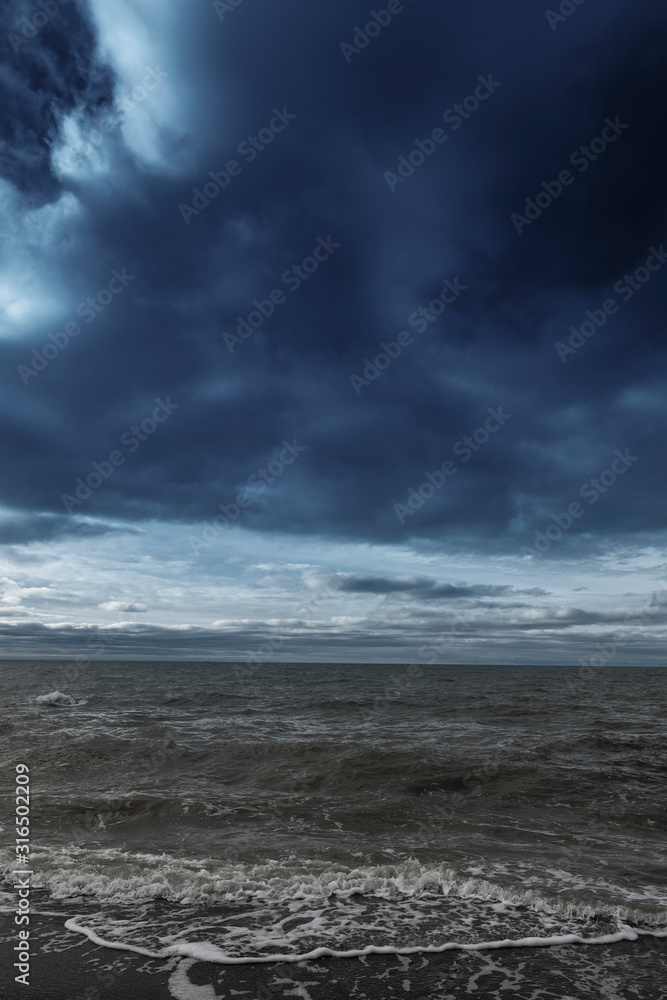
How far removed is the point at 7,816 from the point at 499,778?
13612 mm

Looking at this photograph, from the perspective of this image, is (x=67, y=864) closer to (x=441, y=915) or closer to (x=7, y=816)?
(x=7, y=816)

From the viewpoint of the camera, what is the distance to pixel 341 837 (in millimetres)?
11656

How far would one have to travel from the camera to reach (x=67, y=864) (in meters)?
9.74

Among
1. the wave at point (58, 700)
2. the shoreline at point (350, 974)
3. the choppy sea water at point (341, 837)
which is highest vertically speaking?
the shoreline at point (350, 974)

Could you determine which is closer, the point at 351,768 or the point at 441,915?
the point at 441,915

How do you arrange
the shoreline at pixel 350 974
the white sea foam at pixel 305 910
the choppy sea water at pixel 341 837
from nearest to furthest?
1. the shoreline at pixel 350 974
2. the white sea foam at pixel 305 910
3. the choppy sea water at pixel 341 837

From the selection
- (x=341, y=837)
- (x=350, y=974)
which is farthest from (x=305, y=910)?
(x=341, y=837)

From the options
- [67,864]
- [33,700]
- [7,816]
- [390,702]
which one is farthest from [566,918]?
[33,700]

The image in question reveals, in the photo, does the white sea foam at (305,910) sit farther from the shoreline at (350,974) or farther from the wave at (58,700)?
the wave at (58,700)

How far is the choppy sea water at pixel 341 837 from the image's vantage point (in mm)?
7551

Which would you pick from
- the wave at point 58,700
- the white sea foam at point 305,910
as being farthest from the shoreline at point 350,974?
the wave at point 58,700

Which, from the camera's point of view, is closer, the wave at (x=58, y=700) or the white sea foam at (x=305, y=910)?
the white sea foam at (x=305, y=910)

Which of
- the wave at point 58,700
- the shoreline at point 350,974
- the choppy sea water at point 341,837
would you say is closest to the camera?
the shoreline at point 350,974

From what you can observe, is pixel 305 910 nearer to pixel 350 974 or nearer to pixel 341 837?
pixel 350 974
